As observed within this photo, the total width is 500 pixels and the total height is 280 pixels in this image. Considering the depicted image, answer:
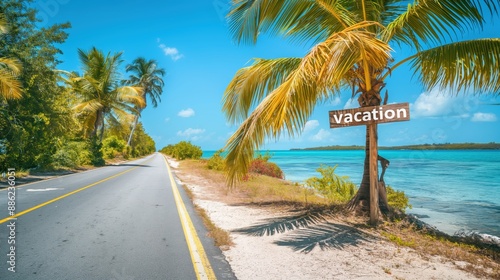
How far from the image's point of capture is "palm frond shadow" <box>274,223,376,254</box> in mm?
5184

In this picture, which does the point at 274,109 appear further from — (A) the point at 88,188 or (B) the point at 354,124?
(A) the point at 88,188

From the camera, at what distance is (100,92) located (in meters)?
27.4

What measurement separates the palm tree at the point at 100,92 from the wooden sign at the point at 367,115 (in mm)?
25286

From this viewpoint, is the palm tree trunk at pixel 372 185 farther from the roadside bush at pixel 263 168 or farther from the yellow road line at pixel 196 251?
the roadside bush at pixel 263 168

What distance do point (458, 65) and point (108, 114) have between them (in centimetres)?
2830

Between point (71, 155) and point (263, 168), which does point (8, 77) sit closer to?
point (71, 155)

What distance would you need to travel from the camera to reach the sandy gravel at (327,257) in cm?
405

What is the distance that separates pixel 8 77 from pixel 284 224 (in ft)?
39.6

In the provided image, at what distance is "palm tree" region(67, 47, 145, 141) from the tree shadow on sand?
24359mm

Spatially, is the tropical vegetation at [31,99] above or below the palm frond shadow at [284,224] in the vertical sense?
above

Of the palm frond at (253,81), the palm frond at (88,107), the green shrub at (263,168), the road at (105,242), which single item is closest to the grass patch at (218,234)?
the road at (105,242)

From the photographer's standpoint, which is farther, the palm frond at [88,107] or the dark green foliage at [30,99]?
the palm frond at [88,107]

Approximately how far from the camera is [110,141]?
1634 inches

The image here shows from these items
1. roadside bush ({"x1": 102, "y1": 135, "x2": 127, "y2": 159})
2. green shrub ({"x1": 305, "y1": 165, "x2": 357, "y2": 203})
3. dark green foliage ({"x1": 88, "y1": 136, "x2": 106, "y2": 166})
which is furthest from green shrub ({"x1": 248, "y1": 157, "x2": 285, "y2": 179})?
roadside bush ({"x1": 102, "y1": 135, "x2": 127, "y2": 159})
